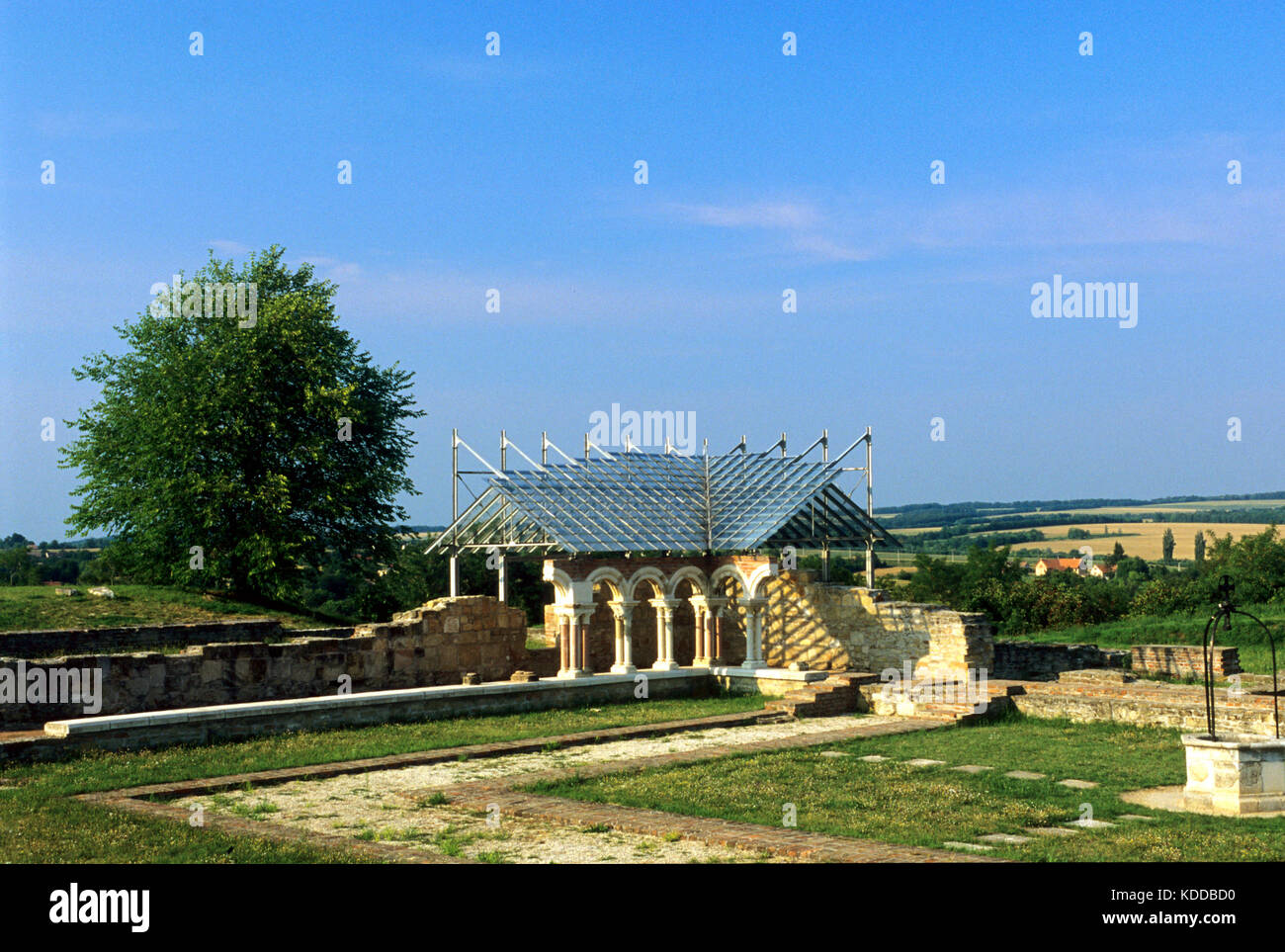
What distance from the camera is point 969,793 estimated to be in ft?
42.5

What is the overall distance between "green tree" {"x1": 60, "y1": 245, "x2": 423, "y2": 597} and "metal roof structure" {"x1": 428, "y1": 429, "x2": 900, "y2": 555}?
8682 mm

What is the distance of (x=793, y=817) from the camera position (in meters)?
11.6

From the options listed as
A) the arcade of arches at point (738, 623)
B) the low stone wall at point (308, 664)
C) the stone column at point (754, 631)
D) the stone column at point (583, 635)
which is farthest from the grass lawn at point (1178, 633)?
the low stone wall at point (308, 664)

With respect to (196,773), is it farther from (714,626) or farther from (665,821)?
(714,626)

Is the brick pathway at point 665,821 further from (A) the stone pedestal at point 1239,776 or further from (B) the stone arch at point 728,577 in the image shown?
(B) the stone arch at point 728,577

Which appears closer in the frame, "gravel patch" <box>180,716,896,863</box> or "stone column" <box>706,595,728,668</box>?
"gravel patch" <box>180,716,896,863</box>

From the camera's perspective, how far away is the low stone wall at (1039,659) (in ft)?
84.0

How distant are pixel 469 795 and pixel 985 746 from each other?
285 inches

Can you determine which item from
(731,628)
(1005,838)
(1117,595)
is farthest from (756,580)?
(1117,595)

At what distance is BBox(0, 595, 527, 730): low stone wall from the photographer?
1775 cm

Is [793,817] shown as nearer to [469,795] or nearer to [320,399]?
[469,795]

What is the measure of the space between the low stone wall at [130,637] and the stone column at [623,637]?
5047 mm

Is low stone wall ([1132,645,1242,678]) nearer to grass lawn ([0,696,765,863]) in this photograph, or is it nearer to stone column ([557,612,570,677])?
Result: grass lawn ([0,696,765,863])

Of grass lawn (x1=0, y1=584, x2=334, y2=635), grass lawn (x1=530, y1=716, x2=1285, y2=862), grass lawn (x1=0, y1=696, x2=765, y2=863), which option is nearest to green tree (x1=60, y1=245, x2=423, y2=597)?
grass lawn (x1=0, y1=584, x2=334, y2=635)
